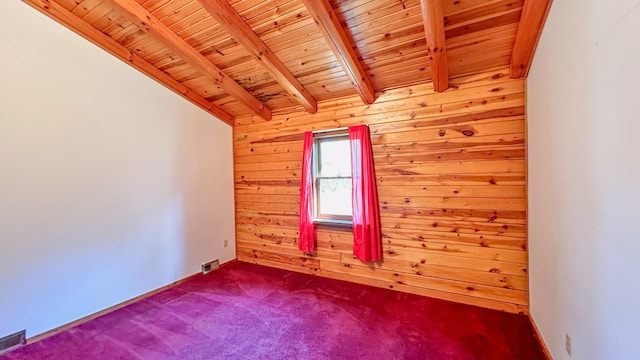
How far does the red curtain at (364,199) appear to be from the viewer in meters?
2.90

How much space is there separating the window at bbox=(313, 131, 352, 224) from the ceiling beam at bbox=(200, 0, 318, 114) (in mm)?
508

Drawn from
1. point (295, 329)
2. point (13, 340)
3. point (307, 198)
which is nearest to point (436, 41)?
point (307, 198)

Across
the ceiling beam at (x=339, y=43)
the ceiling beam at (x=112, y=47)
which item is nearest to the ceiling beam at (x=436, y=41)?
the ceiling beam at (x=339, y=43)

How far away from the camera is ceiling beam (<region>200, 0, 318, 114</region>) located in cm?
202

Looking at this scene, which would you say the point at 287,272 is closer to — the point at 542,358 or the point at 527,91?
the point at 542,358

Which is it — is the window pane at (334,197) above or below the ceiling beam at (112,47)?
below

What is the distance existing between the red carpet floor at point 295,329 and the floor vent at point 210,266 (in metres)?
0.56

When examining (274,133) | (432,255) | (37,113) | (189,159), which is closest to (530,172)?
(432,255)

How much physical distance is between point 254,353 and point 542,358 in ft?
6.64

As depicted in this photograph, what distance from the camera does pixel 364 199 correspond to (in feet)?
9.60

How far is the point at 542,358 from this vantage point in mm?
1797

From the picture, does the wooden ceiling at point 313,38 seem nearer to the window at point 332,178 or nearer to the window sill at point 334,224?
the window at point 332,178

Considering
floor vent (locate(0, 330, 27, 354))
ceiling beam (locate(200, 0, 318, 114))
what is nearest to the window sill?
ceiling beam (locate(200, 0, 318, 114))

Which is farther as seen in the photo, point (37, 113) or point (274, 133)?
point (274, 133)
